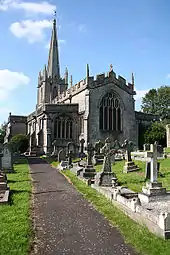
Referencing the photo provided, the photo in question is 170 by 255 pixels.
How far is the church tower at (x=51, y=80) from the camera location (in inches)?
2320

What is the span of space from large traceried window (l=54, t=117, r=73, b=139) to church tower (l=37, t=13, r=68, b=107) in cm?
1798

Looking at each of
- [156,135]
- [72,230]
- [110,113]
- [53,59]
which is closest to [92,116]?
[110,113]

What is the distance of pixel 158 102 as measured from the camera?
62.3 m

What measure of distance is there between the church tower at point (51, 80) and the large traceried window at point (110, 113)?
18.8m

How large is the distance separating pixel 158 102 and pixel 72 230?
5882cm

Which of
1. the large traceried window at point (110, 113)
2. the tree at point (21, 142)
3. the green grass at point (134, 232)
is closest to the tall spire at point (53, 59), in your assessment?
the tree at point (21, 142)

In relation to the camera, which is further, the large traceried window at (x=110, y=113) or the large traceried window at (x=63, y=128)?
the large traceried window at (x=110, y=113)

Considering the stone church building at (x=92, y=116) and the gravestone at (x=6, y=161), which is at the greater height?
the stone church building at (x=92, y=116)

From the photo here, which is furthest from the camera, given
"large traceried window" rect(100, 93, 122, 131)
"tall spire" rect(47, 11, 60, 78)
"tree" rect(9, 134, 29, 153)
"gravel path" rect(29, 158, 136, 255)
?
"tall spire" rect(47, 11, 60, 78)

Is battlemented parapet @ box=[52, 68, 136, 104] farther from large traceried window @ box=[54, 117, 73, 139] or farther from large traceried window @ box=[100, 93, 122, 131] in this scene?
large traceried window @ box=[54, 117, 73, 139]

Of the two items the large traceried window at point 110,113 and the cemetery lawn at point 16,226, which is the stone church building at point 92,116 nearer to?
the large traceried window at point 110,113

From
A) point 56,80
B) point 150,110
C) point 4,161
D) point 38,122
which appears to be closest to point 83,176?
point 4,161

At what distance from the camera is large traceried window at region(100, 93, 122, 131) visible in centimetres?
4009

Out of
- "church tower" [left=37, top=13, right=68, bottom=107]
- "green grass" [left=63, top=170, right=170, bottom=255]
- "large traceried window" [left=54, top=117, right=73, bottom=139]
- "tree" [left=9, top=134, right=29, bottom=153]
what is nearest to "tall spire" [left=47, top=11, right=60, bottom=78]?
"church tower" [left=37, top=13, right=68, bottom=107]
